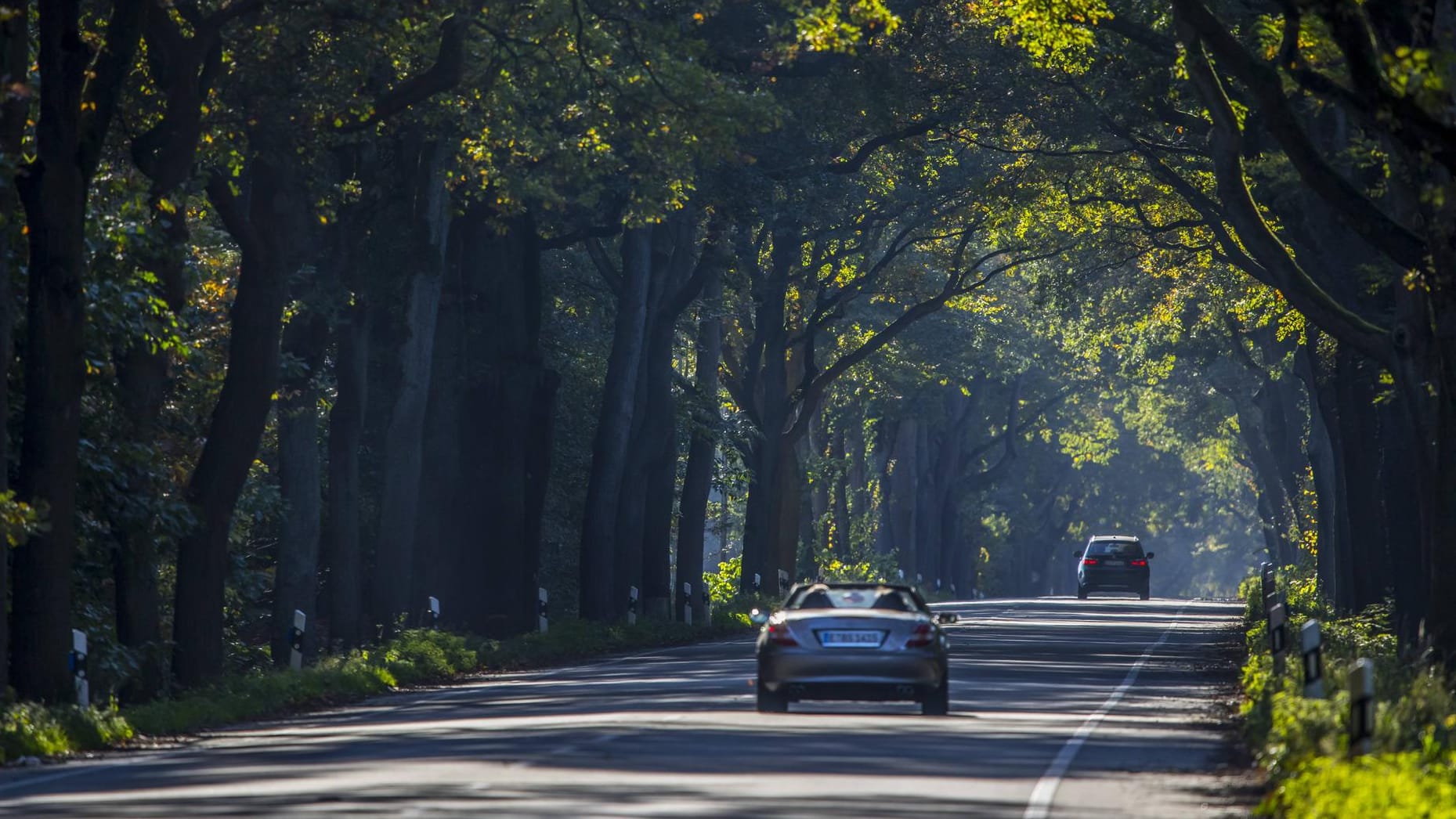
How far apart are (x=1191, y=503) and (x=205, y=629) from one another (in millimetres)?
89328

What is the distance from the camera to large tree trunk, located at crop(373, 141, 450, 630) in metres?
32.0

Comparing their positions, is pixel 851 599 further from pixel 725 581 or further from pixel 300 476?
pixel 725 581

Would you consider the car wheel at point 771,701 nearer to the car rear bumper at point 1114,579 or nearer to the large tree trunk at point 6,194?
the large tree trunk at point 6,194

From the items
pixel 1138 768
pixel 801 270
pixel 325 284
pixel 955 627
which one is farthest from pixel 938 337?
pixel 1138 768

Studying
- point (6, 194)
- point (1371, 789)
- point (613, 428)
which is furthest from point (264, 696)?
point (613, 428)

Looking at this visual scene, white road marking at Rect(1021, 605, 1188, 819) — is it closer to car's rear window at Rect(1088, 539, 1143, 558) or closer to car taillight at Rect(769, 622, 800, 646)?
car taillight at Rect(769, 622, 800, 646)

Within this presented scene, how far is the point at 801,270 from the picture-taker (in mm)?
49062

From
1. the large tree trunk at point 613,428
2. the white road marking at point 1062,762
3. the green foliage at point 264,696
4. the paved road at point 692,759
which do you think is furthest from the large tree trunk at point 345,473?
the white road marking at point 1062,762

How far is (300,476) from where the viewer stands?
104 ft

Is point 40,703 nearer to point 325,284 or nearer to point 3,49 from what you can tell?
point 3,49

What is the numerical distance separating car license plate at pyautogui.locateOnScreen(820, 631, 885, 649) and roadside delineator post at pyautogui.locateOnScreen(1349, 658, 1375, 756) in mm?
7308

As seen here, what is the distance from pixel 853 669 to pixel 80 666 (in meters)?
6.95

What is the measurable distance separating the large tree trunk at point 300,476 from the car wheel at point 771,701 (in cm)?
1180

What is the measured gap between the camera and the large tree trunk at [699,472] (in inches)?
1831
